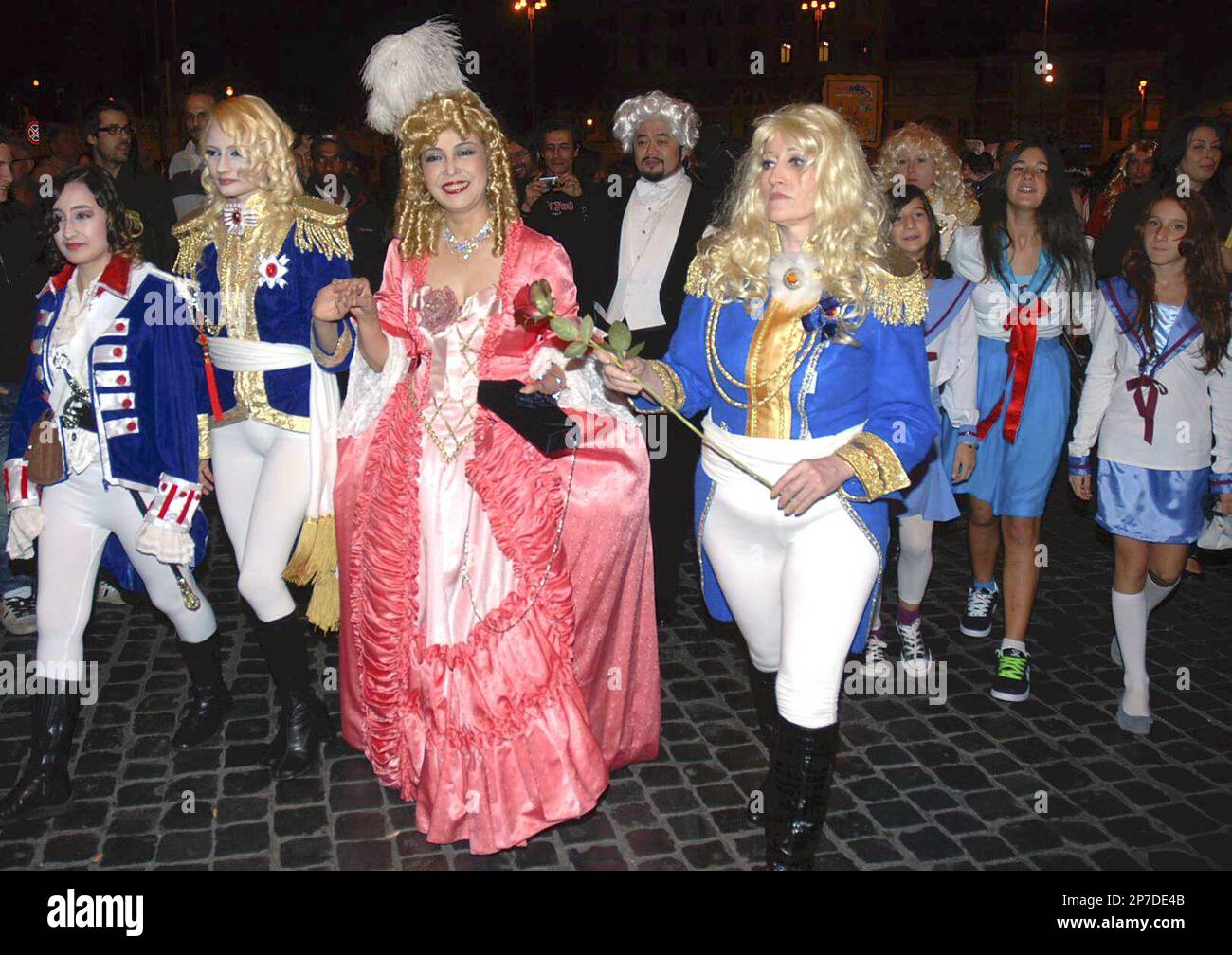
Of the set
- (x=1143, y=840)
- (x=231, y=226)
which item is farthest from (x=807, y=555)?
(x=231, y=226)

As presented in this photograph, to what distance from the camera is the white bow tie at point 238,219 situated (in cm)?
390

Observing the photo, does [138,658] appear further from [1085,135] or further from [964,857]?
[1085,135]

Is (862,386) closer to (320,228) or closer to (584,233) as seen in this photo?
(320,228)

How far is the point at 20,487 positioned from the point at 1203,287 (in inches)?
175

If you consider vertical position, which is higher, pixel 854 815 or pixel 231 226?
pixel 231 226

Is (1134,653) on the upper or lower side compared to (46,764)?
upper

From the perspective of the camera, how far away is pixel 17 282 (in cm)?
545

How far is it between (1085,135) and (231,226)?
3040 inches

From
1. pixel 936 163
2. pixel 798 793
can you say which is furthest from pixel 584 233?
pixel 798 793

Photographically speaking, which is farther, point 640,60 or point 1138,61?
point 640,60

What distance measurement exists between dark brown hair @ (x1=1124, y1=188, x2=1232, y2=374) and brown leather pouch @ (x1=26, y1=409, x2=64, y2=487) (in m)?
4.02

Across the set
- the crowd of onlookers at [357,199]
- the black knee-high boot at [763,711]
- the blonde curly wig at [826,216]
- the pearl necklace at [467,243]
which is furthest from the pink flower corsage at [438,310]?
the black knee-high boot at [763,711]

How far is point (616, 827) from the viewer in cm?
368

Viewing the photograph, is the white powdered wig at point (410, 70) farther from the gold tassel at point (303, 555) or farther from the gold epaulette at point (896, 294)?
the gold epaulette at point (896, 294)
